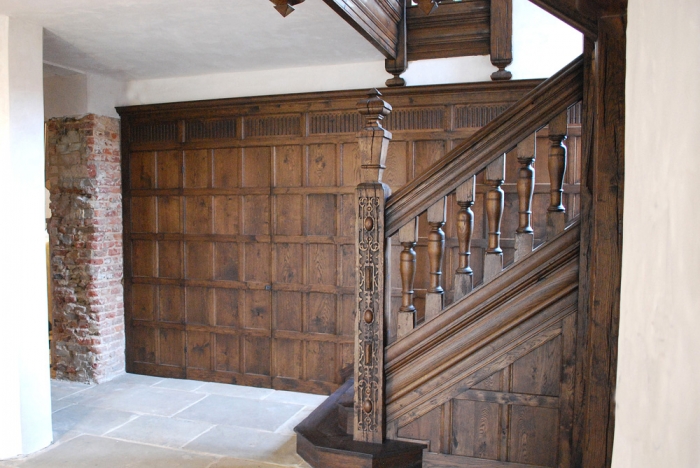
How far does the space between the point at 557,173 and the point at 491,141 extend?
0.32 metres

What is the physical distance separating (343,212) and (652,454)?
4464mm

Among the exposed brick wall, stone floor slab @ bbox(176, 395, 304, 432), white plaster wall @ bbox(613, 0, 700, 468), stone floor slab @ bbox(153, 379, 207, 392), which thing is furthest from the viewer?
the exposed brick wall

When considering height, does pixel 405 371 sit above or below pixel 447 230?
below

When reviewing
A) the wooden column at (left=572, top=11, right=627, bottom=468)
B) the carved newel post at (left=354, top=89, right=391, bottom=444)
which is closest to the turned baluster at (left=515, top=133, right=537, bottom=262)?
the wooden column at (left=572, top=11, right=627, bottom=468)

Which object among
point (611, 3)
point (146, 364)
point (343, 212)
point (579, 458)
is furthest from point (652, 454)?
point (146, 364)

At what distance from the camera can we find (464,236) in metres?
2.62

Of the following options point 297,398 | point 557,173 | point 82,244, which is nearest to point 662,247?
point 557,173

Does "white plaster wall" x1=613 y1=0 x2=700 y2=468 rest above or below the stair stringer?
above

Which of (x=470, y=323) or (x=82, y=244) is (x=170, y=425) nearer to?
(x=82, y=244)

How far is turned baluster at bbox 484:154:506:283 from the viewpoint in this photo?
2533 millimetres

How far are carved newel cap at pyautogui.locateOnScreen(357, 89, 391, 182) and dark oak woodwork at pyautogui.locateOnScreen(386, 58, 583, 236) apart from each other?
170 mm

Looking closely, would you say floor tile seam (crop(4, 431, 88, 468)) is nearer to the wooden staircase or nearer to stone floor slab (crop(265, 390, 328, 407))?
stone floor slab (crop(265, 390, 328, 407))

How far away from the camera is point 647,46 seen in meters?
0.50

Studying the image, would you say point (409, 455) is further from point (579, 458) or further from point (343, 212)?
point (343, 212)
